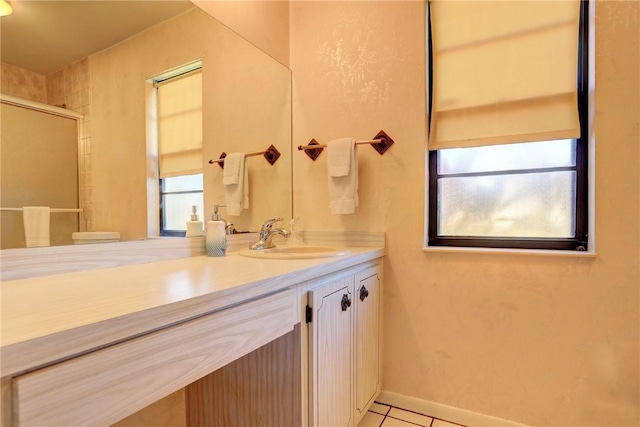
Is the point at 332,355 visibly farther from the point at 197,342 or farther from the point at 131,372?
the point at 131,372

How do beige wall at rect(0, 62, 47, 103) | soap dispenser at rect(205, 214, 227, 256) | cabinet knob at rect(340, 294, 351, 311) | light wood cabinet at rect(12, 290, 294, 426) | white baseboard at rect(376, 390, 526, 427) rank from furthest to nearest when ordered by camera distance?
white baseboard at rect(376, 390, 526, 427) < soap dispenser at rect(205, 214, 227, 256) < cabinet knob at rect(340, 294, 351, 311) < beige wall at rect(0, 62, 47, 103) < light wood cabinet at rect(12, 290, 294, 426)

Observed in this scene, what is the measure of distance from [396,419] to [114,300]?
1.42 m

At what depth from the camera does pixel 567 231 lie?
134cm

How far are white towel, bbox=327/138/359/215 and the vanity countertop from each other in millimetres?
566

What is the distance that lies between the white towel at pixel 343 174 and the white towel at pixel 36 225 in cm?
111

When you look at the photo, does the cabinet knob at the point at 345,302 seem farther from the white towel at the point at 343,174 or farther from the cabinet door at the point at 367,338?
the white towel at the point at 343,174

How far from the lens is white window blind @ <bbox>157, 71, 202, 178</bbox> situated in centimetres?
119

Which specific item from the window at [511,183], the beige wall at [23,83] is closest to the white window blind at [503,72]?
the window at [511,183]

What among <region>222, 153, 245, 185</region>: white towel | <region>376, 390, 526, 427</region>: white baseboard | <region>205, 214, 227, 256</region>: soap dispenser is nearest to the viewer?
<region>205, 214, 227, 256</region>: soap dispenser

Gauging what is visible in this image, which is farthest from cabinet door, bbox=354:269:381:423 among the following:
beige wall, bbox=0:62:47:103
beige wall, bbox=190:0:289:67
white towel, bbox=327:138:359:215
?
beige wall, bbox=190:0:289:67

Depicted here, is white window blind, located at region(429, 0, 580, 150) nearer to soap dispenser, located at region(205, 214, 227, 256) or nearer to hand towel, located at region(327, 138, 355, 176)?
hand towel, located at region(327, 138, 355, 176)

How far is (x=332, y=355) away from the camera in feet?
3.56

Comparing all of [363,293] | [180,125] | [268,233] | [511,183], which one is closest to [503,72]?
[511,183]

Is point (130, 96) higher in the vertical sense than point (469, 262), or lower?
higher
